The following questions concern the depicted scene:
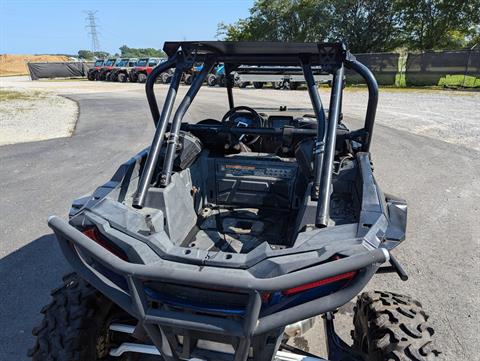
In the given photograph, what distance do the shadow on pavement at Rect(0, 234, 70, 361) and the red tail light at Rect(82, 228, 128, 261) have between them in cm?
130

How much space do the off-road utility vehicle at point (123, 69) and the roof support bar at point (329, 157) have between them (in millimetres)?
32878

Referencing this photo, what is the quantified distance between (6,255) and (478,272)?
4.57 m

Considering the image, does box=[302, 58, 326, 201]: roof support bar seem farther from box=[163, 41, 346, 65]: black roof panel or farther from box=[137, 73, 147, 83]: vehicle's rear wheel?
box=[137, 73, 147, 83]: vehicle's rear wheel

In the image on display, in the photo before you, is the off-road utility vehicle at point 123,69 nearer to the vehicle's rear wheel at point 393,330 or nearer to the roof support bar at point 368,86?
the roof support bar at point 368,86

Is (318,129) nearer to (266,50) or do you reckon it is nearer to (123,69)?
(266,50)

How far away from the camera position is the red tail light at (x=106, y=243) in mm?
1932

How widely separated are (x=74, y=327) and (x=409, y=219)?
12.9 feet

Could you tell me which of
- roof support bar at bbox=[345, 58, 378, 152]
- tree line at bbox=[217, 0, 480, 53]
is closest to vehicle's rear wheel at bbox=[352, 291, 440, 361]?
roof support bar at bbox=[345, 58, 378, 152]

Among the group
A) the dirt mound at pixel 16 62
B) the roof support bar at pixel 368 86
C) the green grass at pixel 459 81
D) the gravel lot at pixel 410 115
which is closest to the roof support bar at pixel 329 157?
the roof support bar at pixel 368 86

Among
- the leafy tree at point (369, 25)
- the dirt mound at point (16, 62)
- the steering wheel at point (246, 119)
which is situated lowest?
the dirt mound at point (16, 62)

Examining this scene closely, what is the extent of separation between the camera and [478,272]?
11.9 feet

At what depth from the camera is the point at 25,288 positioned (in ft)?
11.4

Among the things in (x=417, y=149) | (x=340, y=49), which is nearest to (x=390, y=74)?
(x=417, y=149)

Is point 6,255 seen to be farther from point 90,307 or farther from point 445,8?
point 445,8
